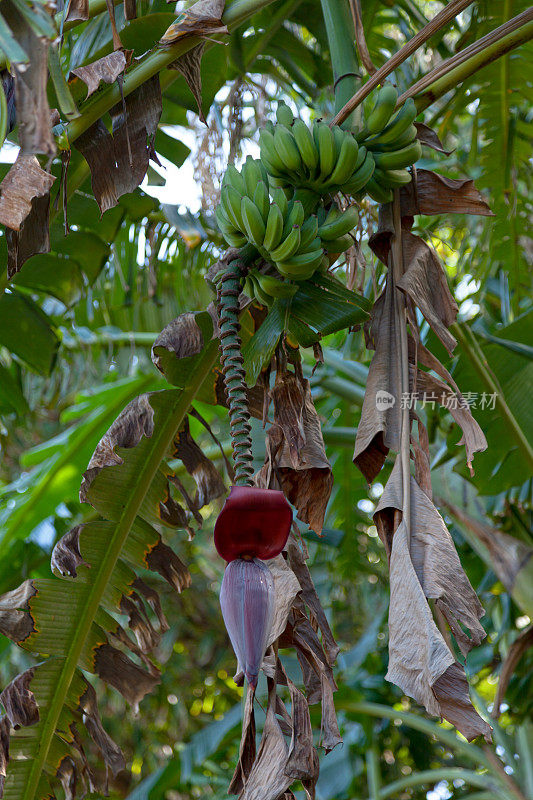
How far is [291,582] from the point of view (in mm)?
685

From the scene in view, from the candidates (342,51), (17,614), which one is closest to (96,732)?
(17,614)

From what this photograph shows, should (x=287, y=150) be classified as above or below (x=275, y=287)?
above

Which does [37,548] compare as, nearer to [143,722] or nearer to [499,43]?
[499,43]

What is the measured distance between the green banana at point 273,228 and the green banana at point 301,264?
2cm

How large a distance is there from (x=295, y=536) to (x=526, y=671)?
3.89ft

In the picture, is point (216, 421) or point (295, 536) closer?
point (295, 536)

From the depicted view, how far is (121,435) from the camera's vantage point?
81 centimetres

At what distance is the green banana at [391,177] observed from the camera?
0.77m

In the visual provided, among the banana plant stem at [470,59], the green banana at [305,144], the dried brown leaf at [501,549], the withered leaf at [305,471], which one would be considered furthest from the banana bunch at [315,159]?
the dried brown leaf at [501,549]

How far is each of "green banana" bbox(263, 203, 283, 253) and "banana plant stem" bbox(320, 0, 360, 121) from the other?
0.67ft

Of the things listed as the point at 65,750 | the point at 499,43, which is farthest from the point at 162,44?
the point at 65,750

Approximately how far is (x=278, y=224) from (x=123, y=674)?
2.17ft

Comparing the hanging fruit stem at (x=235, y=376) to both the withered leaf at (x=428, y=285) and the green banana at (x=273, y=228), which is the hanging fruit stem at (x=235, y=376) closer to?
the green banana at (x=273, y=228)

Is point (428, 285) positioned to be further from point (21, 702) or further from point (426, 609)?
→ point (21, 702)
